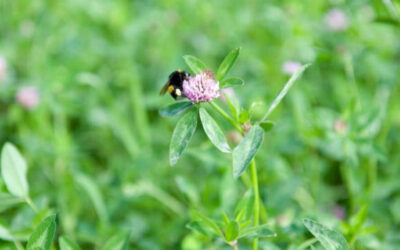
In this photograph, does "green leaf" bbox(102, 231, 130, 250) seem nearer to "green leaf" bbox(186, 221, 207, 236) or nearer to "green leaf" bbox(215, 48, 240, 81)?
"green leaf" bbox(186, 221, 207, 236)

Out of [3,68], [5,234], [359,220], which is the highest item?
[3,68]

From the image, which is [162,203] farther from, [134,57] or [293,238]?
[134,57]

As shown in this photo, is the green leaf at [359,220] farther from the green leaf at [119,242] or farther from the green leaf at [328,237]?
the green leaf at [119,242]

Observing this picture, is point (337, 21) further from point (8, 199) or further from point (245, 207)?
point (8, 199)

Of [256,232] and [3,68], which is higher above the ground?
[3,68]

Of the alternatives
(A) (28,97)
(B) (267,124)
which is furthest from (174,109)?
(A) (28,97)

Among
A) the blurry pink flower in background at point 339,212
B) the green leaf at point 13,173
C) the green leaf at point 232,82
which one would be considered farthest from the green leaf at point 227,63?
the blurry pink flower in background at point 339,212

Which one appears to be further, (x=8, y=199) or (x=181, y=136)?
(x=8, y=199)
